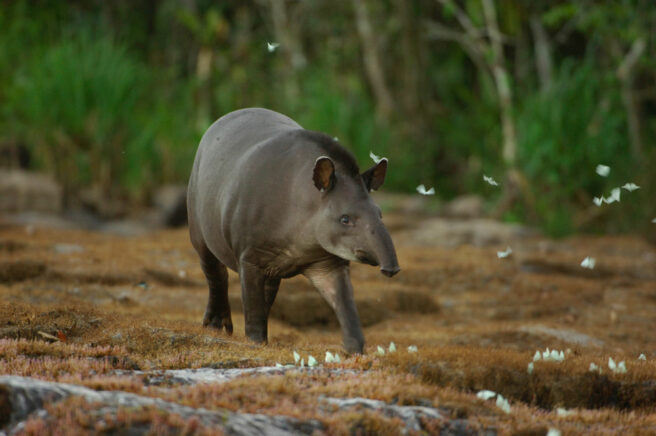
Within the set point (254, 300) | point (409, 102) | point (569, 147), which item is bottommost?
point (254, 300)

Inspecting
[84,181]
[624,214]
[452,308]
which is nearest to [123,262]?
[452,308]

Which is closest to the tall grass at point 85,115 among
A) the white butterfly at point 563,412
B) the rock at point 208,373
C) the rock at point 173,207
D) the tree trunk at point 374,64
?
the rock at point 173,207

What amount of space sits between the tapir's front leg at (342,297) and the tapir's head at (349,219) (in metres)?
0.44

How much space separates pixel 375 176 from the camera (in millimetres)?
6078

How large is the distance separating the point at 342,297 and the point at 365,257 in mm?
665

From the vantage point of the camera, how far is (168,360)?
527cm

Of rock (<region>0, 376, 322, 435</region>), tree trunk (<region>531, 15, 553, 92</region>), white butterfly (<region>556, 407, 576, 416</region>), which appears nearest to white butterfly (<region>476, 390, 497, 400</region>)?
white butterfly (<region>556, 407, 576, 416</region>)

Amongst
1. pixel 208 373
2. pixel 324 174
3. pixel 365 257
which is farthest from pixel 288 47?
pixel 208 373

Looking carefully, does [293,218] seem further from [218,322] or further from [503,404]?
[503,404]

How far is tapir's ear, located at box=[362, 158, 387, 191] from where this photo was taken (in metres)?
5.96

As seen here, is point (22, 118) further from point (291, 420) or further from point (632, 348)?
point (291, 420)

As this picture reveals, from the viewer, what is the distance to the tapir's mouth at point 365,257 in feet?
18.1

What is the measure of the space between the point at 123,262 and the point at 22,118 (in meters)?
7.86

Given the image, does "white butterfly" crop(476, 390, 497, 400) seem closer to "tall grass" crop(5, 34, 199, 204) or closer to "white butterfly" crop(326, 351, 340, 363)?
"white butterfly" crop(326, 351, 340, 363)
